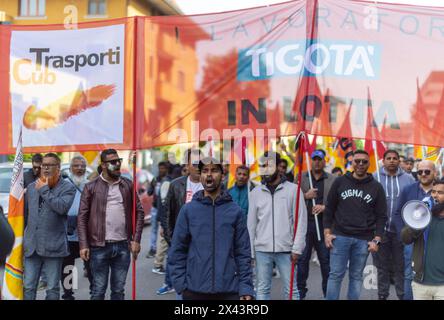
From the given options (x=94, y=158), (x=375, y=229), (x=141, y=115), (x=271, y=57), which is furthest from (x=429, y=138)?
(x=94, y=158)

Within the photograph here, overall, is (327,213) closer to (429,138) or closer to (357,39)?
(429,138)

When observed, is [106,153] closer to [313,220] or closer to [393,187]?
[313,220]

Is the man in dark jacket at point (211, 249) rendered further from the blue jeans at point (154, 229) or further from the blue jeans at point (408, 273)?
the blue jeans at point (154, 229)

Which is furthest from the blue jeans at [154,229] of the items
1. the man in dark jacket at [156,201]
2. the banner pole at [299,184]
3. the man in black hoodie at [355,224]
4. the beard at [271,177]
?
the banner pole at [299,184]

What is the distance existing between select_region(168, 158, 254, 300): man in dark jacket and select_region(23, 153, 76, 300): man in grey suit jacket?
2.09 m

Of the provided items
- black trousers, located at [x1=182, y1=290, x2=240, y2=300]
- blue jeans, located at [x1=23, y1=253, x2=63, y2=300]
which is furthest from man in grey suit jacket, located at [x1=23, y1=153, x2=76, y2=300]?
black trousers, located at [x1=182, y1=290, x2=240, y2=300]

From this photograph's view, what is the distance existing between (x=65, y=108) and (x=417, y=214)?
3833 millimetres

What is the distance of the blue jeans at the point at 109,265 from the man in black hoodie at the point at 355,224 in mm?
2195

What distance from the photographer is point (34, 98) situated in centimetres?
673

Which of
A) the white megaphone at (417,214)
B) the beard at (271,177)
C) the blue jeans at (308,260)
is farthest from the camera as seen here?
the blue jeans at (308,260)

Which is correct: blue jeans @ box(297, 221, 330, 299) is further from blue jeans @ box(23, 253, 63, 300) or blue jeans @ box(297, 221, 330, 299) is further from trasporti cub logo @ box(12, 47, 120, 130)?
trasporti cub logo @ box(12, 47, 120, 130)

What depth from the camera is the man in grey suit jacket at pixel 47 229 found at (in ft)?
20.4
